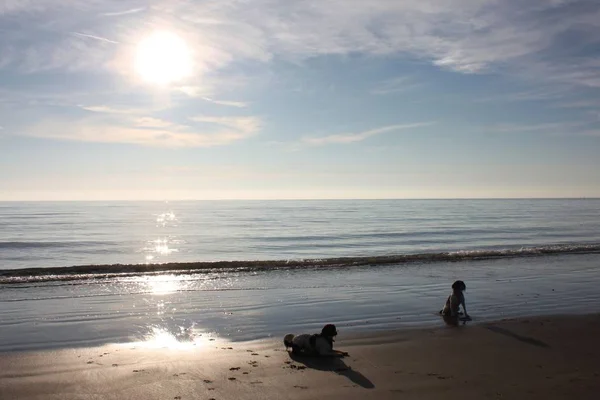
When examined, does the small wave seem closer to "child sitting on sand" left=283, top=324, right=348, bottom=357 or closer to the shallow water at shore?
the shallow water at shore

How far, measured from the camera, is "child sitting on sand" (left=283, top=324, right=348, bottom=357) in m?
9.32

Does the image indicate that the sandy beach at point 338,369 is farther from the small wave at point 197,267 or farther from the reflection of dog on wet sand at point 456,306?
the small wave at point 197,267

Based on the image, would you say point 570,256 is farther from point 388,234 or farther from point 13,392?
point 13,392

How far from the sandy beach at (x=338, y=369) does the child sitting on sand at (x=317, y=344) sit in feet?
0.75

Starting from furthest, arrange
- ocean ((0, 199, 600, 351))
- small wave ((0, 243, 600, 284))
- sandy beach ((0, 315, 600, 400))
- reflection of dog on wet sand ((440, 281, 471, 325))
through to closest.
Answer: small wave ((0, 243, 600, 284)) → reflection of dog on wet sand ((440, 281, 471, 325)) → ocean ((0, 199, 600, 351)) → sandy beach ((0, 315, 600, 400))

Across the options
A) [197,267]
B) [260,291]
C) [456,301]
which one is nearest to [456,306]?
[456,301]

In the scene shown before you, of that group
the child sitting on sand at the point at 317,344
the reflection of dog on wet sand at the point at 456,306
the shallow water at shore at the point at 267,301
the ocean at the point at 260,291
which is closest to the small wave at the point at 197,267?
the ocean at the point at 260,291

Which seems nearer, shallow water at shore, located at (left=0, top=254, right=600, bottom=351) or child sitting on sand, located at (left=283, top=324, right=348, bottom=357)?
child sitting on sand, located at (left=283, top=324, right=348, bottom=357)

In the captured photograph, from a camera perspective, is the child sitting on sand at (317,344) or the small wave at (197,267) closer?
the child sitting on sand at (317,344)

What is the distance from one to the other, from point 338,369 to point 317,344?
27.6 inches

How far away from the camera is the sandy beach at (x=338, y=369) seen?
7656mm

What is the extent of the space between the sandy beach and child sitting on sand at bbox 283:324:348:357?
230 mm

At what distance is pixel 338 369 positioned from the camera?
8.77m

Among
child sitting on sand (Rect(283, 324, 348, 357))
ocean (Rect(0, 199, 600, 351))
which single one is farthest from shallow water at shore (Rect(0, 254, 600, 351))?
child sitting on sand (Rect(283, 324, 348, 357))
